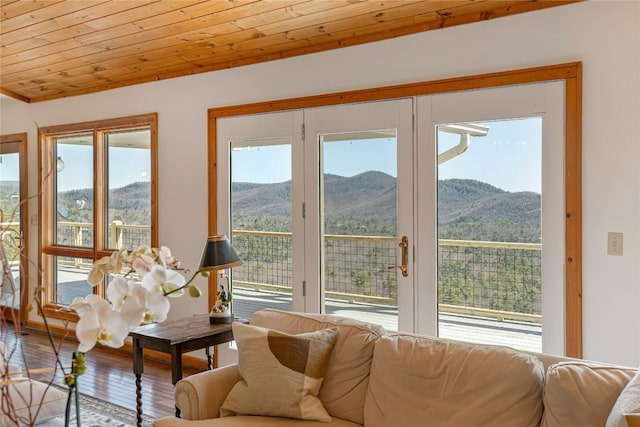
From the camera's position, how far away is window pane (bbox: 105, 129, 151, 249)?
509 cm

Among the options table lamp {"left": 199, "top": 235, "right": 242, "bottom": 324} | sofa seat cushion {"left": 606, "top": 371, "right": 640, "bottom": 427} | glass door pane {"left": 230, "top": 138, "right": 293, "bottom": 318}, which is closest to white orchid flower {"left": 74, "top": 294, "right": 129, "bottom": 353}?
sofa seat cushion {"left": 606, "top": 371, "right": 640, "bottom": 427}

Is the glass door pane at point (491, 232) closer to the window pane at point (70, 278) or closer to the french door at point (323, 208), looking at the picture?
the french door at point (323, 208)

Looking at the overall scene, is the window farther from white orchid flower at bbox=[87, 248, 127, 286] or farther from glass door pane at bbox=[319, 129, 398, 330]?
white orchid flower at bbox=[87, 248, 127, 286]

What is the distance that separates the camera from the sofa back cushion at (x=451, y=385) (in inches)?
81.3

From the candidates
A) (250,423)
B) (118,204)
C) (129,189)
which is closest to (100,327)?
(250,423)

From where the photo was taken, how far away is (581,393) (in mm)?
1894

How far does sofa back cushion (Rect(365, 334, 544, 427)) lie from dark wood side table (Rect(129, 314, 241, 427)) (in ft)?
3.66

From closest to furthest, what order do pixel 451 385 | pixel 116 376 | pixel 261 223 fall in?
pixel 451 385
pixel 261 223
pixel 116 376

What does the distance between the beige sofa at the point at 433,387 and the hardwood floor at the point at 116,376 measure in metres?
1.50

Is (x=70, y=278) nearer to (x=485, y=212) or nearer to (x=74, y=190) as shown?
(x=74, y=190)

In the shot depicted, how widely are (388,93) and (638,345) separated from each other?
1.91 meters

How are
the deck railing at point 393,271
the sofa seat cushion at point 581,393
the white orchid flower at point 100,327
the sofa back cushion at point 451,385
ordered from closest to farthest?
the white orchid flower at point 100,327
the sofa seat cushion at point 581,393
the sofa back cushion at point 451,385
the deck railing at point 393,271

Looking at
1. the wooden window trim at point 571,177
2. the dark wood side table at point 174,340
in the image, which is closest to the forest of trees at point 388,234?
the wooden window trim at point 571,177

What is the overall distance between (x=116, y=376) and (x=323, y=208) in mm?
2166
